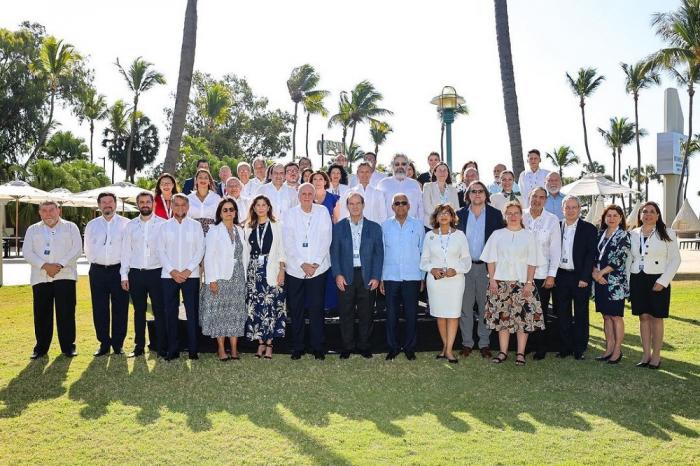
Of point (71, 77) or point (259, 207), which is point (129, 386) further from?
point (71, 77)

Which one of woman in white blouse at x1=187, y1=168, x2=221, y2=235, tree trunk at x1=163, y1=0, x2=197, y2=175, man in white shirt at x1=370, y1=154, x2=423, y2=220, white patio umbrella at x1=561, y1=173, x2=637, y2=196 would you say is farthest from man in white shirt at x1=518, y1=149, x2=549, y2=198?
tree trunk at x1=163, y1=0, x2=197, y2=175

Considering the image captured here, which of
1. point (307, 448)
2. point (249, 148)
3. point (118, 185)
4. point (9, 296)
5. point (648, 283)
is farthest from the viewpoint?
point (249, 148)

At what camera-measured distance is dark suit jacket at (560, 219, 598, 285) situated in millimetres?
7254

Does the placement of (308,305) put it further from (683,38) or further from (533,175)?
(683,38)

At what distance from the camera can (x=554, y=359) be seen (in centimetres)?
749

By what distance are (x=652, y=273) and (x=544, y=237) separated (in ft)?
4.11

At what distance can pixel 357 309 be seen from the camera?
302 inches

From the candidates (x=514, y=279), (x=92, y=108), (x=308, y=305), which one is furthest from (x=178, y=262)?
(x=92, y=108)

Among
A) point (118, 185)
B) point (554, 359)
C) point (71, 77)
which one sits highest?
point (71, 77)

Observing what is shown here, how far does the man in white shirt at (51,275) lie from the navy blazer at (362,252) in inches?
131

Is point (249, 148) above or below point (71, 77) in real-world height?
below

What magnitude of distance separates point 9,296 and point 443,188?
10237mm

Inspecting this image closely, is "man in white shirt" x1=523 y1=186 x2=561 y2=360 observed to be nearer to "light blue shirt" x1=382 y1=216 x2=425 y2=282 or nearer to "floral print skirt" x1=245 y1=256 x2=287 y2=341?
"light blue shirt" x1=382 y1=216 x2=425 y2=282

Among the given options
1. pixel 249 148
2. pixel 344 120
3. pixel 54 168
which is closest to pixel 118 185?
pixel 54 168
